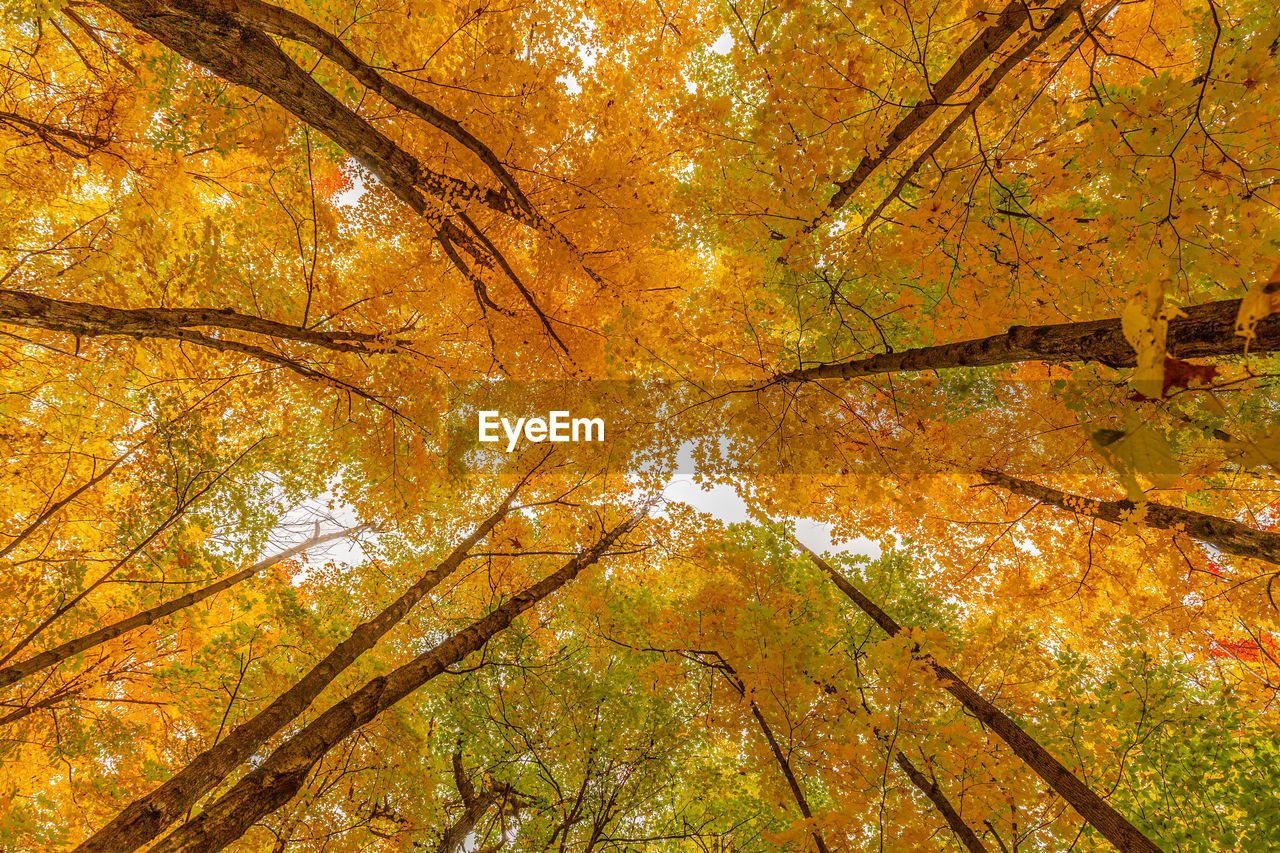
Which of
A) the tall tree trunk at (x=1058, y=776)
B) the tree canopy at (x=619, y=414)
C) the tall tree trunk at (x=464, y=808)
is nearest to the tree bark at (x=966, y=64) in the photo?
the tree canopy at (x=619, y=414)

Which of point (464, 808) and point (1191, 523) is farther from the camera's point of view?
point (464, 808)

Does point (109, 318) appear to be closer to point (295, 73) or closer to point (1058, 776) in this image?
point (295, 73)

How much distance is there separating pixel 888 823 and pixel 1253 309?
631 cm

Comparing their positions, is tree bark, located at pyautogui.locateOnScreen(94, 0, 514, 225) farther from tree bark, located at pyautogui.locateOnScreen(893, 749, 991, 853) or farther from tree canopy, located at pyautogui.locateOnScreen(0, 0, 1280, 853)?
tree bark, located at pyautogui.locateOnScreen(893, 749, 991, 853)

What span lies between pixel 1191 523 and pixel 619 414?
6.39 metres

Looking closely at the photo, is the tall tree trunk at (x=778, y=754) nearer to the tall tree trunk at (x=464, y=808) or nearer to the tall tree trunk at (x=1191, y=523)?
the tall tree trunk at (x=464, y=808)

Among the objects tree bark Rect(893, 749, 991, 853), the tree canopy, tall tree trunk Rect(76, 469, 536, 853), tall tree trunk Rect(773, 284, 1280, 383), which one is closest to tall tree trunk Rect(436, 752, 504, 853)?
the tree canopy

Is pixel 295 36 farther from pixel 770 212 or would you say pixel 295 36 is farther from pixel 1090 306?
pixel 1090 306

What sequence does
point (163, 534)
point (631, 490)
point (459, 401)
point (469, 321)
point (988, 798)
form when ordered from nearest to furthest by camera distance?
1. point (988, 798)
2. point (163, 534)
3. point (469, 321)
4. point (459, 401)
5. point (631, 490)

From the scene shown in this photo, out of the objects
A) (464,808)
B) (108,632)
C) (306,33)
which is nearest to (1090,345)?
(306,33)

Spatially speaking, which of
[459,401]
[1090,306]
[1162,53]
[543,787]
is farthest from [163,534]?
[1162,53]

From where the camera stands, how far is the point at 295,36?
154 inches

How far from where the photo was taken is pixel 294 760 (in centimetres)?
332

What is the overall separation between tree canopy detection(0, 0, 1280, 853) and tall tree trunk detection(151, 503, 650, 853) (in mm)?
47
